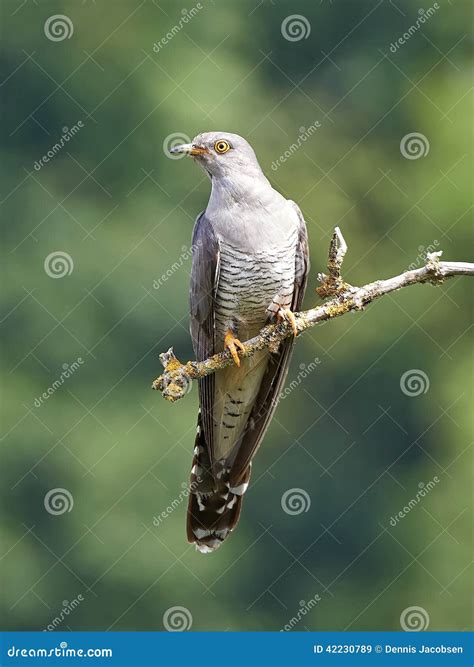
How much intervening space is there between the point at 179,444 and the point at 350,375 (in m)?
1.85

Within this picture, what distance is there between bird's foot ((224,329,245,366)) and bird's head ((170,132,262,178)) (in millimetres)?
535

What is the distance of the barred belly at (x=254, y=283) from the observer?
3.35 metres

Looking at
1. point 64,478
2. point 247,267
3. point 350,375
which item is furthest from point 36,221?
point 247,267

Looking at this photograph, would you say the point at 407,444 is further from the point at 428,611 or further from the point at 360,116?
the point at 360,116

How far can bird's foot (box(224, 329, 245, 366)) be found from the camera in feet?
10.8

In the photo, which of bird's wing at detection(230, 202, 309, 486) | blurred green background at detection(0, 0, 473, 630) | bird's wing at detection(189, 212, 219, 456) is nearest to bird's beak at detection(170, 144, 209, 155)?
bird's wing at detection(189, 212, 219, 456)

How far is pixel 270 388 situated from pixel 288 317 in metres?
0.44

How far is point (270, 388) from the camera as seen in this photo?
3.60m

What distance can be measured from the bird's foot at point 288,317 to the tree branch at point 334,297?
0.01 metres

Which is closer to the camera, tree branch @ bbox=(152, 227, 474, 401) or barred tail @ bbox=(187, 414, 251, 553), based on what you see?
tree branch @ bbox=(152, 227, 474, 401)

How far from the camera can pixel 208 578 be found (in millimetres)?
7617

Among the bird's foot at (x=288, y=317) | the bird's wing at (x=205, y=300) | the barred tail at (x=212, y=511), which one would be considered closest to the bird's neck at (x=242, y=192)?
the bird's wing at (x=205, y=300)

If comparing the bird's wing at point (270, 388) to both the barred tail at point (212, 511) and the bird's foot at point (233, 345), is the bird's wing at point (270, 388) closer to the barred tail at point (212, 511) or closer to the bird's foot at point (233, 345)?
the barred tail at point (212, 511)

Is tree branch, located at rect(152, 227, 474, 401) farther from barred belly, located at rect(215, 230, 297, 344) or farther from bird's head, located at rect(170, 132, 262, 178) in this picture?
bird's head, located at rect(170, 132, 262, 178)
